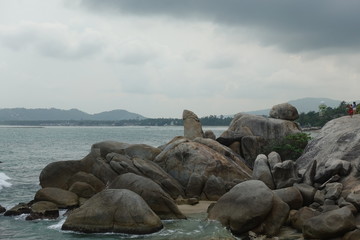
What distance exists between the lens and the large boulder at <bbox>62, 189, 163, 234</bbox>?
17.4 m

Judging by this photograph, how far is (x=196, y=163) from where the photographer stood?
88.2 ft

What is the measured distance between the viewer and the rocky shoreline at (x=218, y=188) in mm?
17172

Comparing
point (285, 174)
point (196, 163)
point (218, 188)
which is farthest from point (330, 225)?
point (196, 163)

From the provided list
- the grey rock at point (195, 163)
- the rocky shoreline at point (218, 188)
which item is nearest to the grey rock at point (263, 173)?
the rocky shoreline at point (218, 188)

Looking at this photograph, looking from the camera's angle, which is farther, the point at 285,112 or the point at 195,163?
the point at 285,112

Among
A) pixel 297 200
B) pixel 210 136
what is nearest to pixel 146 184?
pixel 297 200

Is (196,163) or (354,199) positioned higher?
(196,163)

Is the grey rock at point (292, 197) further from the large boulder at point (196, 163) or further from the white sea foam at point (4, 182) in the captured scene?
the white sea foam at point (4, 182)

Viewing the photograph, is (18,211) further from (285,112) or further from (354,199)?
(285,112)

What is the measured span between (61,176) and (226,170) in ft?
32.5

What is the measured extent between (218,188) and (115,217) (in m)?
9.02

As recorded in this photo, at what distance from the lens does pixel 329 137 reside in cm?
2570

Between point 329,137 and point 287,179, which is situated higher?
point 329,137

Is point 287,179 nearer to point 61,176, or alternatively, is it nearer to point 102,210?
point 102,210
